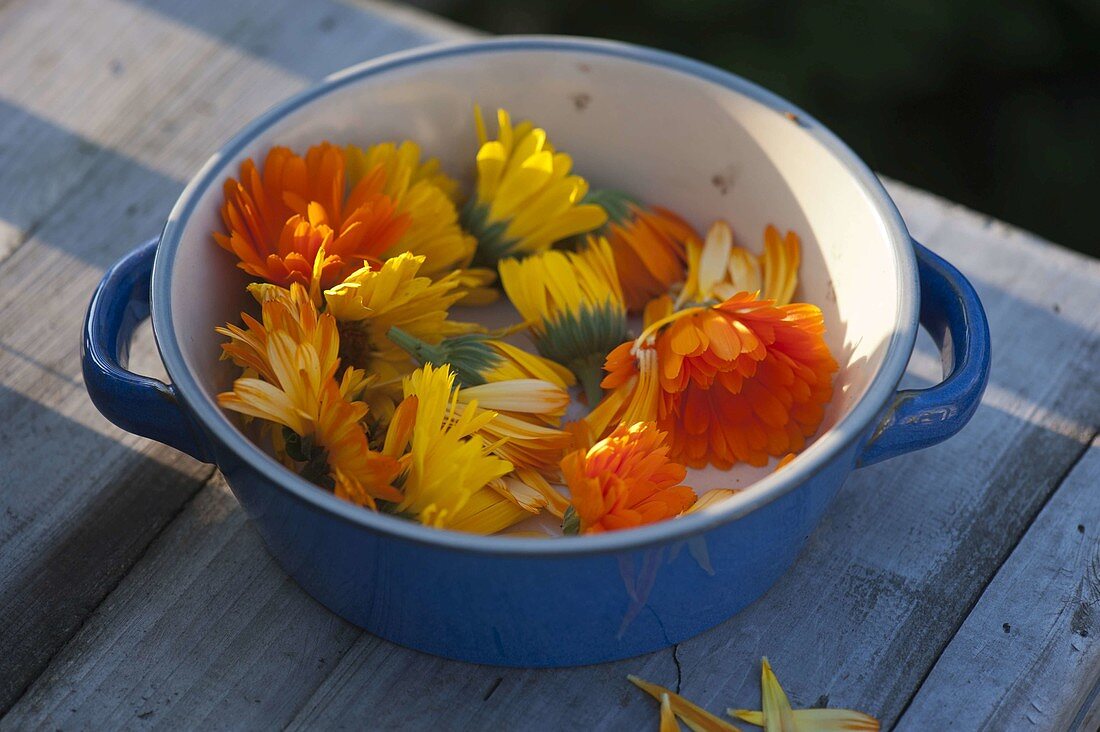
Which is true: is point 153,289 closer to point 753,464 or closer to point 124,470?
point 124,470

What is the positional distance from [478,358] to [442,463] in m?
0.09

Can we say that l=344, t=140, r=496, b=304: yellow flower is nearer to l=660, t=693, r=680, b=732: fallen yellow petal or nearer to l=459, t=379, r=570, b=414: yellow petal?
l=459, t=379, r=570, b=414: yellow petal

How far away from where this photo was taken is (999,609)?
1.80ft

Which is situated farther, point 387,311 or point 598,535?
point 387,311

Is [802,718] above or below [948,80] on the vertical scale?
above

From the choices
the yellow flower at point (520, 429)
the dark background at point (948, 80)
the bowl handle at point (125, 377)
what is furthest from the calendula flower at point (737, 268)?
the dark background at point (948, 80)

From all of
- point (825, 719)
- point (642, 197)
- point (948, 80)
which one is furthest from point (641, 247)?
point (948, 80)

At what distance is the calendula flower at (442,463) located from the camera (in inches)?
19.2

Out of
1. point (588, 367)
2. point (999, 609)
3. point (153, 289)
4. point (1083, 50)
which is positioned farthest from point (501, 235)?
point (1083, 50)

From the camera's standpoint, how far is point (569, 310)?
0.60 meters

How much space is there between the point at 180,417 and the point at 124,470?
0.11m

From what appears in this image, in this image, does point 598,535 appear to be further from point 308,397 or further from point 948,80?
point 948,80

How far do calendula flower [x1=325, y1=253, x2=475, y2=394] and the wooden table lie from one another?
97mm

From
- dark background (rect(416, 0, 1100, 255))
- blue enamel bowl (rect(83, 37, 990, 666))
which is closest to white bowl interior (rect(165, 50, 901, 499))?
blue enamel bowl (rect(83, 37, 990, 666))
